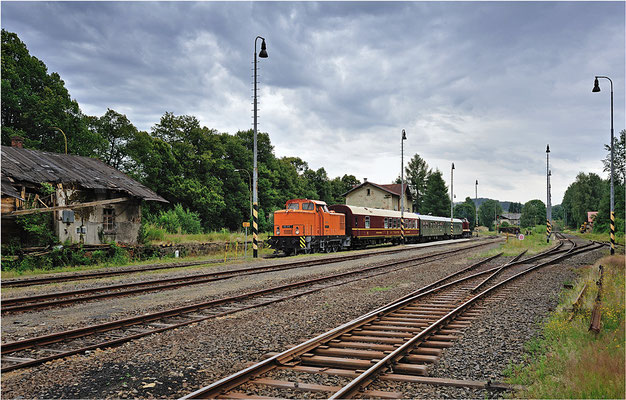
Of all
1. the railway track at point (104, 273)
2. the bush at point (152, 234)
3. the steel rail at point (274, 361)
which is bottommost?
the railway track at point (104, 273)

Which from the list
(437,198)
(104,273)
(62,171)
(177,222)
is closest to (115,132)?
(177,222)

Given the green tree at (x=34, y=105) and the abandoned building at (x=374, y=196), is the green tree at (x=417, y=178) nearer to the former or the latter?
the abandoned building at (x=374, y=196)

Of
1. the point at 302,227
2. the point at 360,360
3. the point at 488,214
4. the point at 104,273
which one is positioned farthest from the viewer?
the point at 488,214

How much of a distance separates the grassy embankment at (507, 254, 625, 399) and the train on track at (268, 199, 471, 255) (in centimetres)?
1865

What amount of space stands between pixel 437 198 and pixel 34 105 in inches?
2721

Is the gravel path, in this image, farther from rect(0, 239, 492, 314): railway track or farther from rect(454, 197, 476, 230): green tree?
rect(454, 197, 476, 230): green tree

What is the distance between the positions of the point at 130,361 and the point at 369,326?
159 inches

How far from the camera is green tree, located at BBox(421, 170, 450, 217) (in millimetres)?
87375

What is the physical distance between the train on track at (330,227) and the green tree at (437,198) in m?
44.4

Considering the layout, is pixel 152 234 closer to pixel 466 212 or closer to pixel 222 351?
pixel 222 351

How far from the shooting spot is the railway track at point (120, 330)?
260 inches

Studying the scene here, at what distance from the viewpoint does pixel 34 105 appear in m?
37.1

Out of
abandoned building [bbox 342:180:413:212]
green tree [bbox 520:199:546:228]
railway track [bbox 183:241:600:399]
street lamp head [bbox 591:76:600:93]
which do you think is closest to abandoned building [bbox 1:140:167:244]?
railway track [bbox 183:241:600:399]

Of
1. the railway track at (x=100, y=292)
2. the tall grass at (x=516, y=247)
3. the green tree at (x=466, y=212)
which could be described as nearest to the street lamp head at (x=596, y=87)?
the tall grass at (x=516, y=247)
